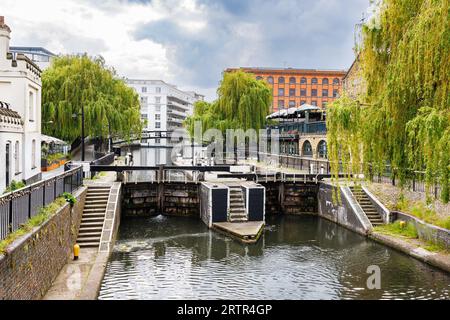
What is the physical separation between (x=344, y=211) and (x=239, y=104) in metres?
19.9

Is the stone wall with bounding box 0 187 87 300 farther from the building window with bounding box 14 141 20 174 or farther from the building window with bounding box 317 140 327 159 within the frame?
the building window with bounding box 317 140 327 159

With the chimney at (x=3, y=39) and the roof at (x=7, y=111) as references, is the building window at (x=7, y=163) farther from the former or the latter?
the chimney at (x=3, y=39)

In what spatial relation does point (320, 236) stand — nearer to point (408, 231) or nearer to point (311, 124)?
point (408, 231)

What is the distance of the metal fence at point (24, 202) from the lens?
31.0 feet

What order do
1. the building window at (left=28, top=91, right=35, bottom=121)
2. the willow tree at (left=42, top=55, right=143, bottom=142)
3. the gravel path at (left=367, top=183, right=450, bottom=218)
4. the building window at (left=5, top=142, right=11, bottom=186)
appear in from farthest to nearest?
the willow tree at (left=42, top=55, right=143, bottom=142) → the building window at (left=28, top=91, right=35, bottom=121) → the gravel path at (left=367, top=183, right=450, bottom=218) → the building window at (left=5, top=142, right=11, bottom=186)

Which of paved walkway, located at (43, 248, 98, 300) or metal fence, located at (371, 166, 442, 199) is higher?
metal fence, located at (371, 166, 442, 199)

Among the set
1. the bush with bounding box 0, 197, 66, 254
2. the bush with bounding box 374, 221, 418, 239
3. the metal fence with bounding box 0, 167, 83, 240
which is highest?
the metal fence with bounding box 0, 167, 83, 240

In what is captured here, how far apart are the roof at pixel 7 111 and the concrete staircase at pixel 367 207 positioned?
15729mm

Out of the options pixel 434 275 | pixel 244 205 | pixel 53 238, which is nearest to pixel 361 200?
pixel 244 205

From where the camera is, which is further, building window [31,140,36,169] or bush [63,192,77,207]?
building window [31,140,36,169]

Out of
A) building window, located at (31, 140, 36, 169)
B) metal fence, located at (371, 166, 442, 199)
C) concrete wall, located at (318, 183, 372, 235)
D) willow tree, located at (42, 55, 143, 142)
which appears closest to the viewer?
metal fence, located at (371, 166, 442, 199)

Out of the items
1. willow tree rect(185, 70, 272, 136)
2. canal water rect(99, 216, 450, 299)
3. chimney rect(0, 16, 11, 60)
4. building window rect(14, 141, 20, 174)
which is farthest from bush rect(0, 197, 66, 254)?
willow tree rect(185, 70, 272, 136)

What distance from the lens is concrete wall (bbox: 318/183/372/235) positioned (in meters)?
21.5

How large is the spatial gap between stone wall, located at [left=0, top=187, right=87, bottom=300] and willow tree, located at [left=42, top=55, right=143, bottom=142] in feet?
69.8
